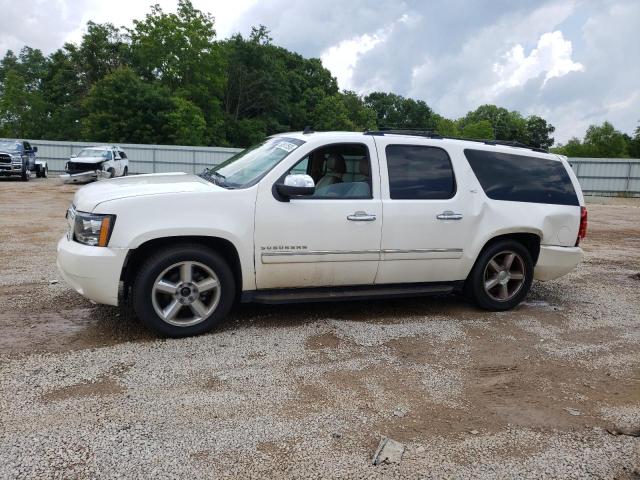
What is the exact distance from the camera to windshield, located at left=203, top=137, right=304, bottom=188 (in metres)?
4.66

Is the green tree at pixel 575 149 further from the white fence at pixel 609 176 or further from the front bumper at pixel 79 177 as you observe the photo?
the front bumper at pixel 79 177

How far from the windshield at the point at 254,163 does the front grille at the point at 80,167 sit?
19.2 meters

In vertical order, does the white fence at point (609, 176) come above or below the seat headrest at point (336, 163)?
above

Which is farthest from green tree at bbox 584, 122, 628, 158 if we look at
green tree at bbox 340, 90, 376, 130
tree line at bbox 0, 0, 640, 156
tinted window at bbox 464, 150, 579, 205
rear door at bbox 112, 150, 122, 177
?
tinted window at bbox 464, 150, 579, 205

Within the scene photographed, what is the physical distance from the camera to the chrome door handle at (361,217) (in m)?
4.68

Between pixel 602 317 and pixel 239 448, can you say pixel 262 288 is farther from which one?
pixel 602 317

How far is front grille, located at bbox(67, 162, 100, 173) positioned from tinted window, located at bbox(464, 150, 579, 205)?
68.2 ft

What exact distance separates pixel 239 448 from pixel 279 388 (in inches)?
29.6

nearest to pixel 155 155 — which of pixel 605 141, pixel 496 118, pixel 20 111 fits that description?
pixel 20 111

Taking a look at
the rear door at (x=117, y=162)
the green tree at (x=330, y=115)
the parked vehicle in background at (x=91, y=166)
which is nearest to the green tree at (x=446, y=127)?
the green tree at (x=330, y=115)

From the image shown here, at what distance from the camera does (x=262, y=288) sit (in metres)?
4.57

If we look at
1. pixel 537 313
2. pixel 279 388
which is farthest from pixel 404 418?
pixel 537 313

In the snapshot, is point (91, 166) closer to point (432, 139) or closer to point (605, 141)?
point (432, 139)

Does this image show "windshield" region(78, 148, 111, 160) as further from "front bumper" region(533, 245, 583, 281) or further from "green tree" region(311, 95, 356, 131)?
"green tree" region(311, 95, 356, 131)
